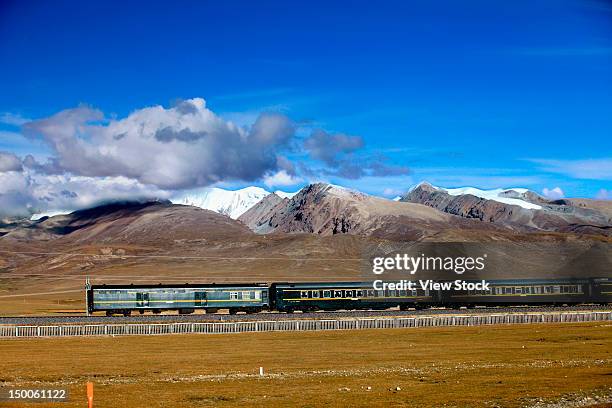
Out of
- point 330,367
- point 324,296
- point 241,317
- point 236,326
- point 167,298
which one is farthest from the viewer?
point 167,298

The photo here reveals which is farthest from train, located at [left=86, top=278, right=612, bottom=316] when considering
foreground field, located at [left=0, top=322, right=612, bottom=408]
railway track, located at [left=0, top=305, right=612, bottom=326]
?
foreground field, located at [left=0, top=322, right=612, bottom=408]

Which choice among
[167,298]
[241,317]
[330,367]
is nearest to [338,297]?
[241,317]

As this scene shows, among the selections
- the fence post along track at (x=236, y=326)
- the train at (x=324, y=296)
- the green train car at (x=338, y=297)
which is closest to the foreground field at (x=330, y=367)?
the fence post along track at (x=236, y=326)

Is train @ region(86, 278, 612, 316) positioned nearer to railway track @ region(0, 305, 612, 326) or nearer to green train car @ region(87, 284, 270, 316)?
green train car @ region(87, 284, 270, 316)

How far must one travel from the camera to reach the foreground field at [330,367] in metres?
36.0

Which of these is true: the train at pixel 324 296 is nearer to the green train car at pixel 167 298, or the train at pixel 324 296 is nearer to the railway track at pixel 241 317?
the green train car at pixel 167 298

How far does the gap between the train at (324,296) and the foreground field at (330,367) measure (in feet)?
86.2

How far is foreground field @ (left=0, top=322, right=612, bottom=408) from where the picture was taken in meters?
36.0

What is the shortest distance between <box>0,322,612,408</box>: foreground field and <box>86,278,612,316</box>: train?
26.3m

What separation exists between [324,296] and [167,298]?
75.3 feet

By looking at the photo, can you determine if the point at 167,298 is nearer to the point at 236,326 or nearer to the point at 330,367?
the point at 236,326

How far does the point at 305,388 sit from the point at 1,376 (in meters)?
20.0

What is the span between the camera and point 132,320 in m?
98.1

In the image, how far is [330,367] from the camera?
1966 inches
